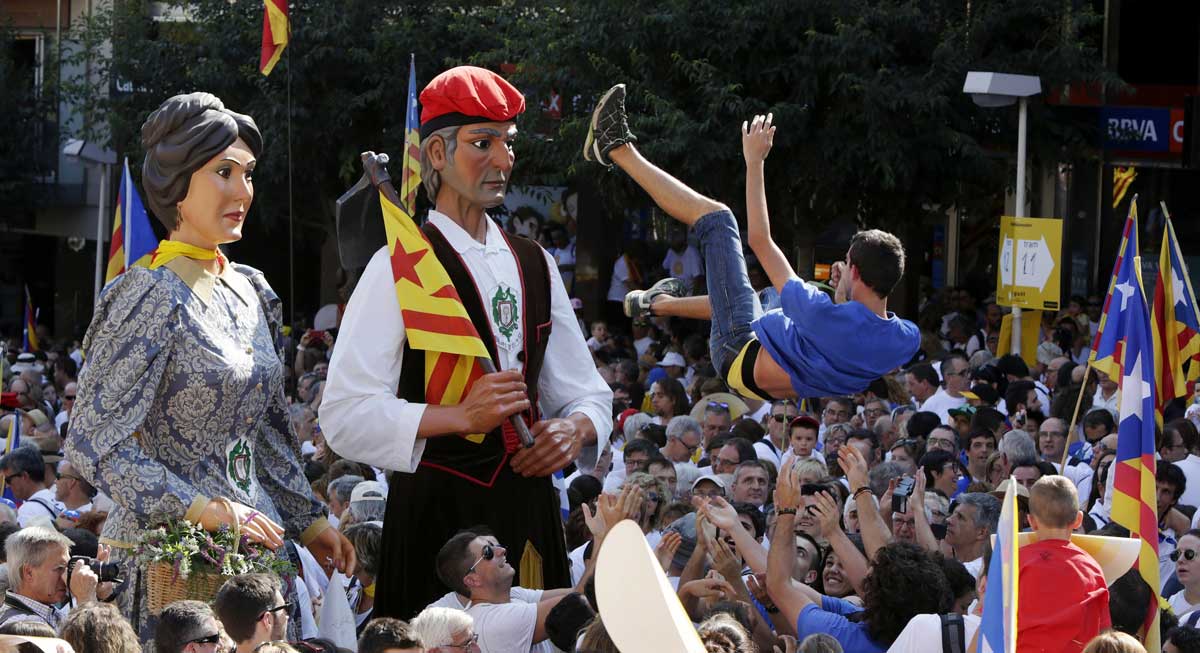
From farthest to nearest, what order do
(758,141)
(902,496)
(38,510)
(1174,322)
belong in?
1. (1174,322)
2. (38,510)
3. (902,496)
4. (758,141)

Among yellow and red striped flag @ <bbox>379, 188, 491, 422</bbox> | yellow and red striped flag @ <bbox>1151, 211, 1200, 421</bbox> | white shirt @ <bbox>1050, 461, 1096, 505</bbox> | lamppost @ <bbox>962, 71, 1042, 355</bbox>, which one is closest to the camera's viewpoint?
yellow and red striped flag @ <bbox>379, 188, 491, 422</bbox>

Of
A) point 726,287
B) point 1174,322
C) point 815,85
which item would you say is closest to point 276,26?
point 815,85

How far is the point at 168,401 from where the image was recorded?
4.50 m

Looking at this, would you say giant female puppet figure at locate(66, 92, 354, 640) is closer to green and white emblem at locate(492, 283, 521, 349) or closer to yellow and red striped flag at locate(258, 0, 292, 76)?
green and white emblem at locate(492, 283, 521, 349)

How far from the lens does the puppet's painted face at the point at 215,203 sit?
4637 mm

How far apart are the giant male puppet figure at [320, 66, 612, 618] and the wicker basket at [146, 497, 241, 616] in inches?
17.5

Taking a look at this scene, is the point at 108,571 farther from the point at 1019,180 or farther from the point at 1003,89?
the point at 1019,180

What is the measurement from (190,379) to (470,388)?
0.71 meters

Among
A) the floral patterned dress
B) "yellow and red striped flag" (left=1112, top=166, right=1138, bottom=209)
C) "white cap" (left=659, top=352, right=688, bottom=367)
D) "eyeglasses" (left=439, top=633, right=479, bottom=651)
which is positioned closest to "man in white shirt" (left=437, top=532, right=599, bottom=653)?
"eyeglasses" (left=439, top=633, right=479, bottom=651)

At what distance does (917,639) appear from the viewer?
516cm

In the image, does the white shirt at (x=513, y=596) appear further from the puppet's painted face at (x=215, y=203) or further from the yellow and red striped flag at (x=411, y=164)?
the yellow and red striped flag at (x=411, y=164)

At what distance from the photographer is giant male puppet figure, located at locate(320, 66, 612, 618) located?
4.49 meters

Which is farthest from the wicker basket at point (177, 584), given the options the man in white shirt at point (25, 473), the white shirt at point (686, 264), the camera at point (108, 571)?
the white shirt at point (686, 264)

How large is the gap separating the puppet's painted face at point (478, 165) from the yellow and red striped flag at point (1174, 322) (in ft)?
21.4
